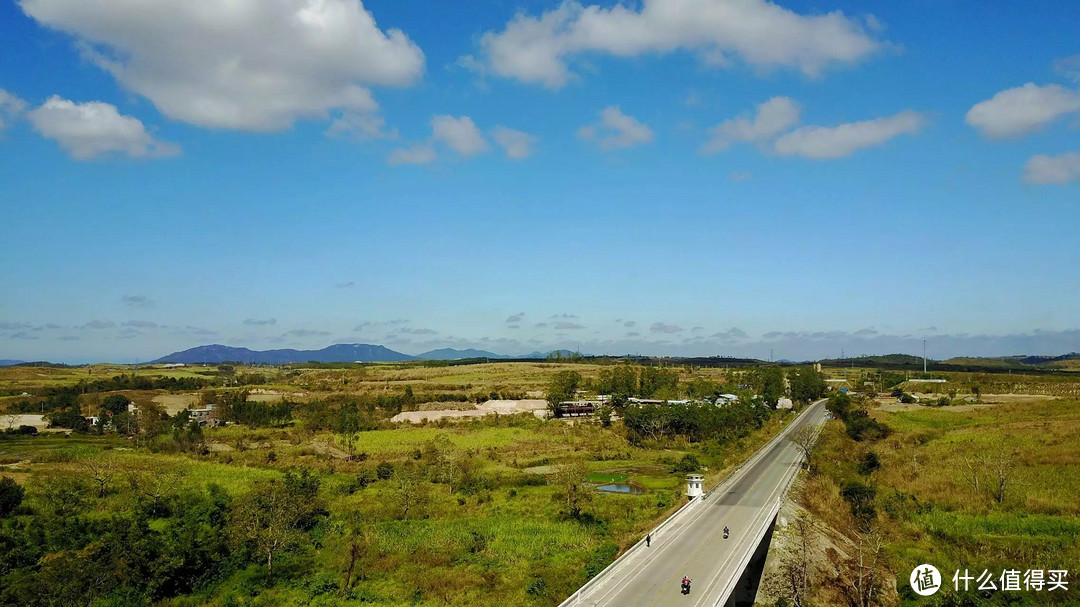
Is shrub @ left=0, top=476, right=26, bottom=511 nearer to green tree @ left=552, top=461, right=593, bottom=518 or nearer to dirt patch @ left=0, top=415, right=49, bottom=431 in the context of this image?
green tree @ left=552, top=461, right=593, bottom=518

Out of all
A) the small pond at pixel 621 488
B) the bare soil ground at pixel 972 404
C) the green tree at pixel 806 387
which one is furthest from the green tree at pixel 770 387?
the small pond at pixel 621 488

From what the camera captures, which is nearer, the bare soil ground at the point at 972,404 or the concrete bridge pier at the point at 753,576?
the concrete bridge pier at the point at 753,576

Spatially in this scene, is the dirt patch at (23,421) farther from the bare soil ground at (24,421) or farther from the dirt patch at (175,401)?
the dirt patch at (175,401)

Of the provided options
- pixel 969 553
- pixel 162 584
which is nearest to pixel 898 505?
pixel 969 553

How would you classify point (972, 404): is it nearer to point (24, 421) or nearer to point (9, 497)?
point (9, 497)

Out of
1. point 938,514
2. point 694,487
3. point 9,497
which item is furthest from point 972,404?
point 9,497

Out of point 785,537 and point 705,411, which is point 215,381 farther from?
point 785,537
